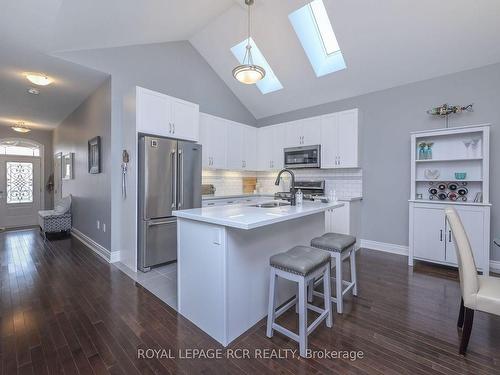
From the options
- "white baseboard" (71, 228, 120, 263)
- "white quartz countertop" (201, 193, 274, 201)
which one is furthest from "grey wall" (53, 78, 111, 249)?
"white quartz countertop" (201, 193, 274, 201)

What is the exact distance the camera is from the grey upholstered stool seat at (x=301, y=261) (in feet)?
5.46

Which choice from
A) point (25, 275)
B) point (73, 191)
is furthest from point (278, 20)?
point (73, 191)

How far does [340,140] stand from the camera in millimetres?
4348

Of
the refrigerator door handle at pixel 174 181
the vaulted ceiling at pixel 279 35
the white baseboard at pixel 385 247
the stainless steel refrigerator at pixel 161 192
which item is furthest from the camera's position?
the white baseboard at pixel 385 247

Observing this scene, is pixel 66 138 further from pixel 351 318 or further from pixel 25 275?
pixel 351 318

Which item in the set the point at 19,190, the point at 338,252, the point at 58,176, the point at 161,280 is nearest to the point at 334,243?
the point at 338,252

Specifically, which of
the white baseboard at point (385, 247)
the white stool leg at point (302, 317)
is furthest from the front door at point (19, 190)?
the white baseboard at point (385, 247)

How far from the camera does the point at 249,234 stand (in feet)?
6.36

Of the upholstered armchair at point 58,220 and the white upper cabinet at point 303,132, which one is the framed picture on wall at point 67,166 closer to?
the upholstered armchair at point 58,220

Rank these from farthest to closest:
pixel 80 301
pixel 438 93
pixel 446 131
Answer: pixel 438 93 < pixel 446 131 < pixel 80 301

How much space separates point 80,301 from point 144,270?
0.83 meters

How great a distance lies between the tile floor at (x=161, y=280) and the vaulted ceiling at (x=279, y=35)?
2.98 metres

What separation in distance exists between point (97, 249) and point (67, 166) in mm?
2930

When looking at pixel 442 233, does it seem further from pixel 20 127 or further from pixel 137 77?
pixel 20 127
